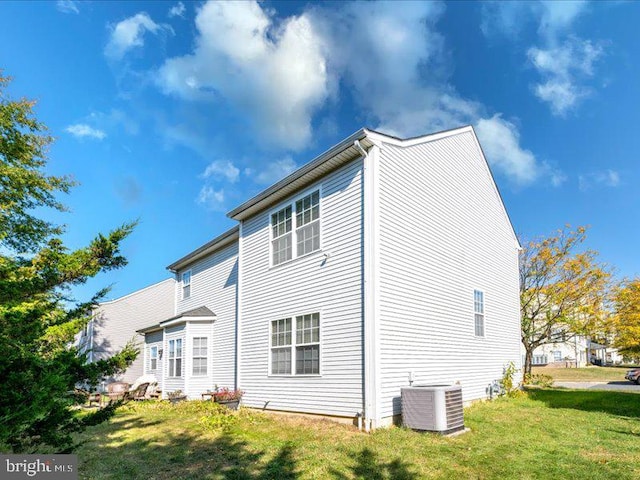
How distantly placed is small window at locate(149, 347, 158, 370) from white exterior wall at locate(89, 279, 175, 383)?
7.65 meters

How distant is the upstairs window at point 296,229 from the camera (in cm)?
1097

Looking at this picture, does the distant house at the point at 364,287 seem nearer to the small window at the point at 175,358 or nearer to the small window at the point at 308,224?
the small window at the point at 308,224

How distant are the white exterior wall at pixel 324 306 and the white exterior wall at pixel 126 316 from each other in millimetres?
17072

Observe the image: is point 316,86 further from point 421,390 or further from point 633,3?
point 421,390

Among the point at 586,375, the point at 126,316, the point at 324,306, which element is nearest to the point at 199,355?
the point at 324,306

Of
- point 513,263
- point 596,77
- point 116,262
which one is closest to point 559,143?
point 596,77

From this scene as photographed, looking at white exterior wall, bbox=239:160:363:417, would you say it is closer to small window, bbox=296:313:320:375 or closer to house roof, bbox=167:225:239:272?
small window, bbox=296:313:320:375

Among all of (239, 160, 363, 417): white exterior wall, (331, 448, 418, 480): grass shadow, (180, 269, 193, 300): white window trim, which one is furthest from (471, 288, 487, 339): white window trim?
(180, 269, 193, 300): white window trim

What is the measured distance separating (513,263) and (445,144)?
22.0 feet

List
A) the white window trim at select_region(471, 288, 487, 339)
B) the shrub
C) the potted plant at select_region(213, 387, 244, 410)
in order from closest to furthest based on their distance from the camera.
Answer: the potted plant at select_region(213, 387, 244, 410) → the white window trim at select_region(471, 288, 487, 339) → the shrub

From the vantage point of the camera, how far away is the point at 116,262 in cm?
648

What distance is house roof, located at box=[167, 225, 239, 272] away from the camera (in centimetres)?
1514

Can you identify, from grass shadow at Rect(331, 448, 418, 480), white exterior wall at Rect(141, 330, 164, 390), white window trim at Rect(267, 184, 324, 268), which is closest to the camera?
grass shadow at Rect(331, 448, 418, 480)

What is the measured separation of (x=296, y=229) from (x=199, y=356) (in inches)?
293
